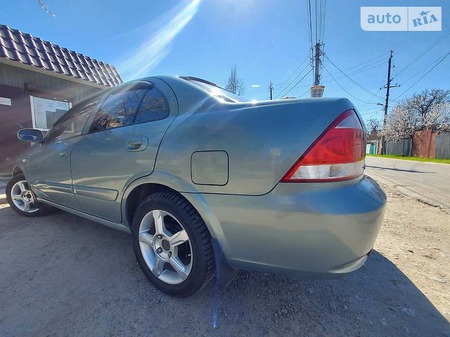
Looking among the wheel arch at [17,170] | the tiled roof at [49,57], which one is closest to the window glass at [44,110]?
the tiled roof at [49,57]

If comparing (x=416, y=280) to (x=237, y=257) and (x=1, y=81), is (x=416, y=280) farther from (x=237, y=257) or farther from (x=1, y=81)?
(x=1, y=81)

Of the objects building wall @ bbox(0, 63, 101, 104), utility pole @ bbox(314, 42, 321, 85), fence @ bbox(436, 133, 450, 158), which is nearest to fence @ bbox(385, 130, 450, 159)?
fence @ bbox(436, 133, 450, 158)

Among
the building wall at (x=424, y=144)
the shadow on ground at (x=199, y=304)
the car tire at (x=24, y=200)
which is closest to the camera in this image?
the shadow on ground at (x=199, y=304)

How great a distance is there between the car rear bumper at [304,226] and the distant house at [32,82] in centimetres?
699

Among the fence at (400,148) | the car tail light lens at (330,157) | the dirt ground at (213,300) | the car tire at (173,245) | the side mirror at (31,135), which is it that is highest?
the side mirror at (31,135)

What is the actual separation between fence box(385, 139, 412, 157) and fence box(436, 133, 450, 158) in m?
6.08

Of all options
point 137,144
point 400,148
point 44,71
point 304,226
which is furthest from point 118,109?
point 400,148

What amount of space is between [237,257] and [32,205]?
340cm

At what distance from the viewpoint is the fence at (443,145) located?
2106 cm

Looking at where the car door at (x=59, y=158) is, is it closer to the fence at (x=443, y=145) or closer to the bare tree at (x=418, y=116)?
the fence at (x=443, y=145)

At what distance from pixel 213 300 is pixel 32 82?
7.74m

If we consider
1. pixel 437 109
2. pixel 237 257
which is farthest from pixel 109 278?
pixel 437 109

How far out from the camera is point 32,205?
11.1 feet

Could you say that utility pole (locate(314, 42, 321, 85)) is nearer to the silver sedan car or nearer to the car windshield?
the car windshield
